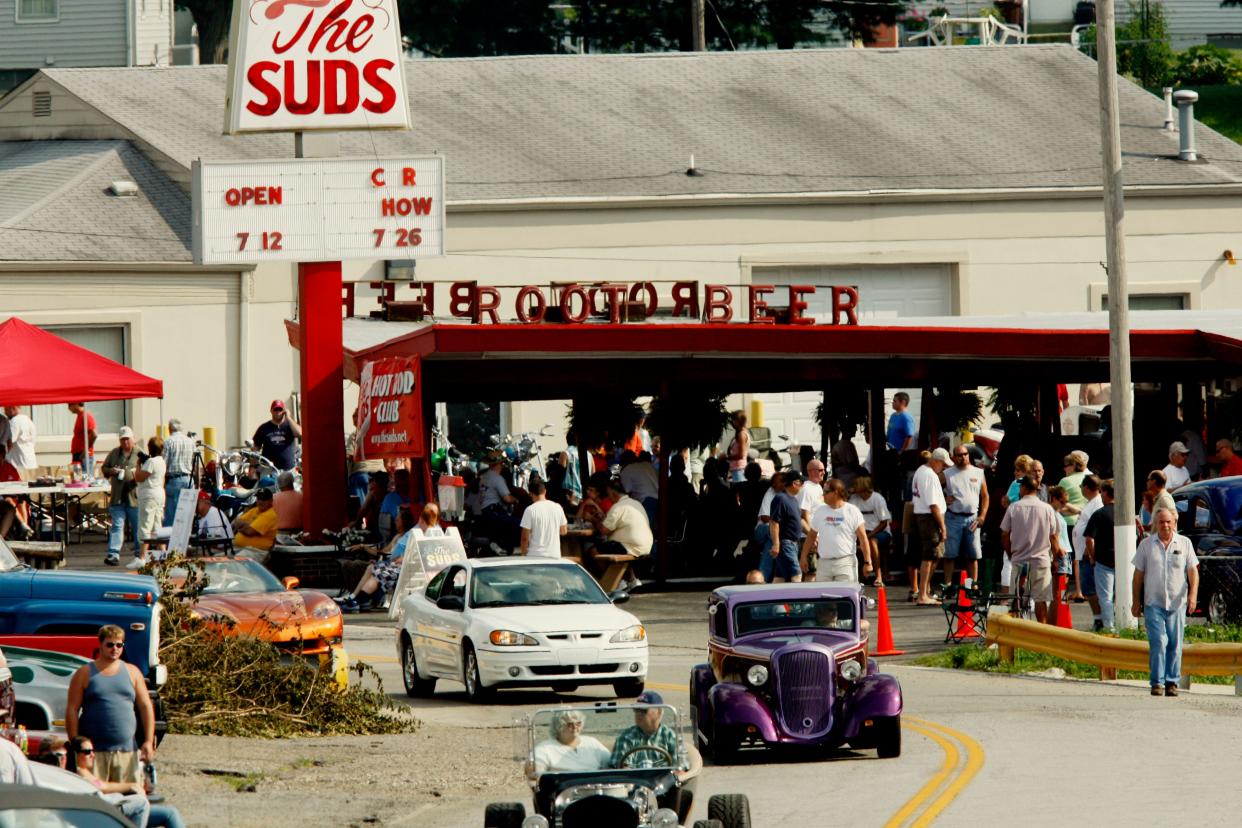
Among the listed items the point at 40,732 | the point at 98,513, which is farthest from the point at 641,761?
the point at 98,513

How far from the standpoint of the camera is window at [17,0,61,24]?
169 feet

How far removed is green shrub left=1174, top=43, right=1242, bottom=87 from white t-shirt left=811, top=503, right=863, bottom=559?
50.5m

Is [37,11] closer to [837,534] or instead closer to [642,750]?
[837,534]

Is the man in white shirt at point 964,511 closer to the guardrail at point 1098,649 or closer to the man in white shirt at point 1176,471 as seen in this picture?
the man in white shirt at point 1176,471

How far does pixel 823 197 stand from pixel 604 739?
30.4 metres

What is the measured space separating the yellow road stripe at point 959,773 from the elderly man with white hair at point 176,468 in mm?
16123

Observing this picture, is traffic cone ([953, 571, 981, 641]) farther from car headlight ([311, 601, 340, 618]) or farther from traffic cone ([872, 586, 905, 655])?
car headlight ([311, 601, 340, 618])

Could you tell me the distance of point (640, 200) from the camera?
1622 inches

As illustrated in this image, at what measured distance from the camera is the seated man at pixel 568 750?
39.8ft

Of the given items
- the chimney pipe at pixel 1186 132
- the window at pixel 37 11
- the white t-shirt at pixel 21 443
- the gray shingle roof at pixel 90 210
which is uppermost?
the window at pixel 37 11

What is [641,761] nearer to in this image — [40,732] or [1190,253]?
[40,732]

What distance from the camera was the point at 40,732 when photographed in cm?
1390

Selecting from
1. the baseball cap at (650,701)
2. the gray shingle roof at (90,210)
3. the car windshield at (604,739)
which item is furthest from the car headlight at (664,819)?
the gray shingle roof at (90,210)

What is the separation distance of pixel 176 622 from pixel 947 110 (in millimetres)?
30952
